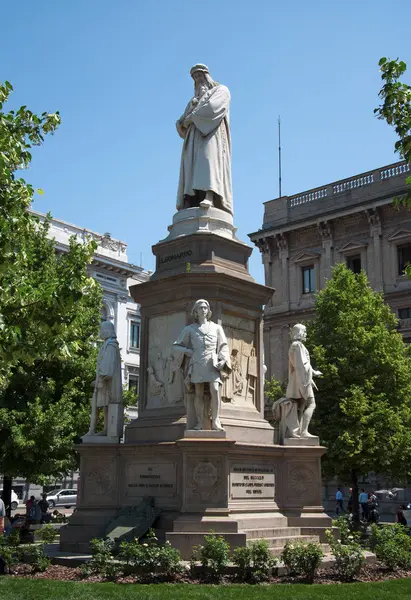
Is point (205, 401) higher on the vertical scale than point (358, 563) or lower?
higher

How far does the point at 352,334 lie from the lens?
96.5 ft

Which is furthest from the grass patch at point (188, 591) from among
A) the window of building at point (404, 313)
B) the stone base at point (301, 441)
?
the window of building at point (404, 313)

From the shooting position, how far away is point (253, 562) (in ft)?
35.2

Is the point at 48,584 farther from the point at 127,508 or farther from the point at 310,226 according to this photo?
the point at 310,226

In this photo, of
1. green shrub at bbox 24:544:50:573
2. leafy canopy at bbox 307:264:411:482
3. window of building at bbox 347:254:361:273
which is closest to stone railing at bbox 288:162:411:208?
window of building at bbox 347:254:361:273

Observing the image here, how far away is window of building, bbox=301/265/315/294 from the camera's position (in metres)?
47.6

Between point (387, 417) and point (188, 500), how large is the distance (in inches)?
665

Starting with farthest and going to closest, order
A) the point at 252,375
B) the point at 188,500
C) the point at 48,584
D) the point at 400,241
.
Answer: the point at 400,241 < the point at 252,375 < the point at 188,500 < the point at 48,584

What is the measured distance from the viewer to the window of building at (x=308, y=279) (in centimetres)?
4756

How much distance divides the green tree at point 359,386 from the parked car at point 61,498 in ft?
73.0

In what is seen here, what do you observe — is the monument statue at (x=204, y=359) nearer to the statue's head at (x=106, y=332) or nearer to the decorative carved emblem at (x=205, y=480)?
the decorative carved emblem at (x=205, y=480)

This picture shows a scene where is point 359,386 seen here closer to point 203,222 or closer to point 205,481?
point 203,222

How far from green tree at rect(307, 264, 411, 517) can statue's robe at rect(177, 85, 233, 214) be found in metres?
14.1

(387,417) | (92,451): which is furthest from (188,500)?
(387,417)
